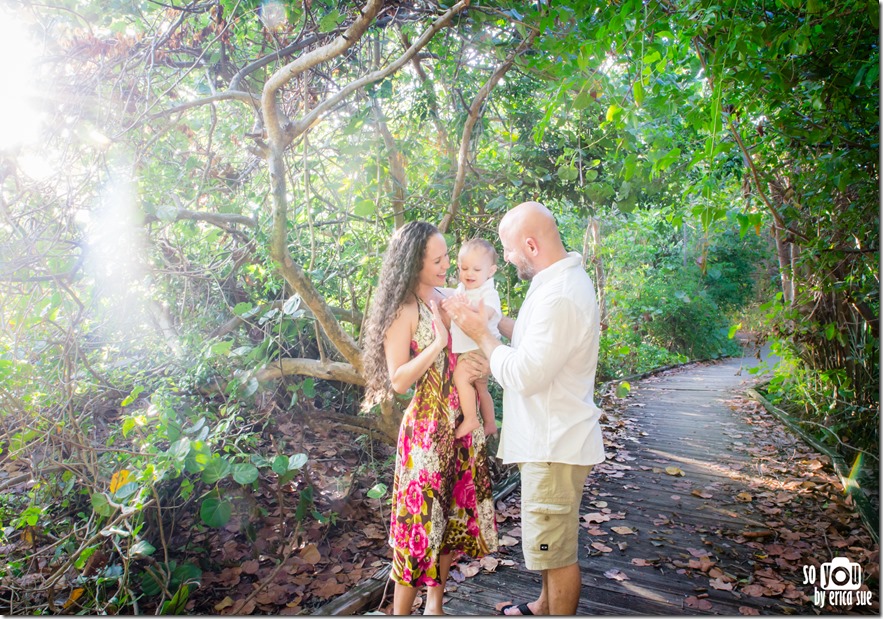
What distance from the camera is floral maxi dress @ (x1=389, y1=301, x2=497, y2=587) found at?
215 centimetres

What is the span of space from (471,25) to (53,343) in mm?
2811

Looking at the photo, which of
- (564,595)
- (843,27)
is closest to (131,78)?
(564,595)

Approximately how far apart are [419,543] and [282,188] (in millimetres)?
2000

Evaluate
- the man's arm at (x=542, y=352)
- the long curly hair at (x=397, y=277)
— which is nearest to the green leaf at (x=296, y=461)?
the long curly hair at (x=397, y=277)

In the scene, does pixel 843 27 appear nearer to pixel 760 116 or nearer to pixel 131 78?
pixel 760 116

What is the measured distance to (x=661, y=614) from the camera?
2.64 meters

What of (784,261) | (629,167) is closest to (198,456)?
(629,167)

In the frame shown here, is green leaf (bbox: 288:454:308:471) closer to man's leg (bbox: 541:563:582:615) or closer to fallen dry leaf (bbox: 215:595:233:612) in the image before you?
fallen dry leaf (bbox: 215:595:233:612)

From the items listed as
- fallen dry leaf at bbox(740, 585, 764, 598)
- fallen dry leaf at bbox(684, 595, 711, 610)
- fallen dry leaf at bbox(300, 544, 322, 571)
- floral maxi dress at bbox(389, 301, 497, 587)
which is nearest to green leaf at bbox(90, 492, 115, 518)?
fallen dry leaf at bbox(300, 544, 322, 571)

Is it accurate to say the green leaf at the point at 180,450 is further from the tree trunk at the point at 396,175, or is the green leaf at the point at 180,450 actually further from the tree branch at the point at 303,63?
the tree trunk at the point at 396,175

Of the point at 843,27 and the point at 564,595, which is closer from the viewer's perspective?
the point at 564,595

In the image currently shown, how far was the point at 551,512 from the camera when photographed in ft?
6.77

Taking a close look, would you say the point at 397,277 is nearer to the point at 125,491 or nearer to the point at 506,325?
the point at 506,325

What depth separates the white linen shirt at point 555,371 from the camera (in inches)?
77.2
